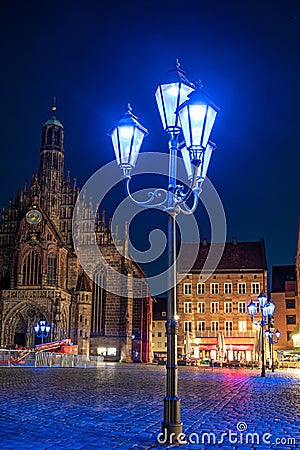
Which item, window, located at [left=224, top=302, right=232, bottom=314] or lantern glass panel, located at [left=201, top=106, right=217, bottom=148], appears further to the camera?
window, located at [left=224, top=302, right=232, bottom=314]

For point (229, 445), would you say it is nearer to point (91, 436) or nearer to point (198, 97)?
point (91, 436)

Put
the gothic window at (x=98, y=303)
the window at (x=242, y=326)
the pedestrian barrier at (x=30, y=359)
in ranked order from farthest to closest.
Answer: the window at (x=242, y=326), the gothic window at (x=98, y=303), the pedestrian barrier at (x=30, y=359)

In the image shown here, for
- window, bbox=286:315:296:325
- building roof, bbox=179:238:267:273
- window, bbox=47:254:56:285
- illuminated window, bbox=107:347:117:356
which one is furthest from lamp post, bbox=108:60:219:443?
window, bbox=286:315:296:325

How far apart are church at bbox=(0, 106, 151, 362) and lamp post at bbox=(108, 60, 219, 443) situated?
152 ft

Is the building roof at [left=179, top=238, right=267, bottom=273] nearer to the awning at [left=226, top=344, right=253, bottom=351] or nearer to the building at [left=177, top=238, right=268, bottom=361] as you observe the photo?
the building at [left=177, top=238, right=268, bottom=361]

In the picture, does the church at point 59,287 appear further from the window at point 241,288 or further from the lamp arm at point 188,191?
the lamp arm at point 188,191

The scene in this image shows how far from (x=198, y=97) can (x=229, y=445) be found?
4.84m

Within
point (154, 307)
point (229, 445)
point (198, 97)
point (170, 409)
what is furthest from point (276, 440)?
point (154, 307)

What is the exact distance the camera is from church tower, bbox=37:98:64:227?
6128 centimetres

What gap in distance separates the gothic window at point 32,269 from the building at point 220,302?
17883 millimetres

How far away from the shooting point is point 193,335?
209 ft

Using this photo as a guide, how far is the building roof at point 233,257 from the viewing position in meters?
65.8

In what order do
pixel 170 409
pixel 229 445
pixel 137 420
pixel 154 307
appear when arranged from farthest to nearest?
1. pixel 154 307
2. pixel 137 420
3. pixel 170 409
4. pixel 229 445

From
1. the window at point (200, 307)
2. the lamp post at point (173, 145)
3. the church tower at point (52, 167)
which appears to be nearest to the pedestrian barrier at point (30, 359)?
the church tower at point (52, 167)
